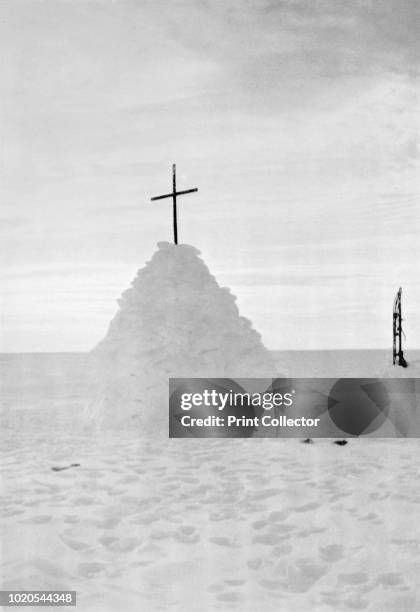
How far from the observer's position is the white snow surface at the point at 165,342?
30.1 ft

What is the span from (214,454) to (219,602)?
12.7 feet

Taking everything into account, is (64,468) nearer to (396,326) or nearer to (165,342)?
(165,342)

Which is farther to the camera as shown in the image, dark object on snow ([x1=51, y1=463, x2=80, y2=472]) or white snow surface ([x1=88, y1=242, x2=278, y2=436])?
white snow surface ([x1=88, y1=242, x2=278, y2=436])

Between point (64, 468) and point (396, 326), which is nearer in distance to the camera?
point (64, 468)

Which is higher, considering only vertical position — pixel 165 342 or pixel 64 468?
pixel 165 342

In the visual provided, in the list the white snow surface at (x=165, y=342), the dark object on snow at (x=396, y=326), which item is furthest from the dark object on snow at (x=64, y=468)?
the dark object on snow at (x=396, y=326)

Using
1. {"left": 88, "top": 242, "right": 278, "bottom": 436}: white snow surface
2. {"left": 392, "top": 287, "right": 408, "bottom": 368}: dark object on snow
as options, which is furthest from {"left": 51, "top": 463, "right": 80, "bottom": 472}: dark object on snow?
{"left": 392, "top": 287, "right": 408, "bottom": 368}: dark object on snow

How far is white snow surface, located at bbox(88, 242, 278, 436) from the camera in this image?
9.19 meters

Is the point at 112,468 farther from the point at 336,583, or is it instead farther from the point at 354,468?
the point at 336,583

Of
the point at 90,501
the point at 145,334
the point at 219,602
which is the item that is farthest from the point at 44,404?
the point at 219,602

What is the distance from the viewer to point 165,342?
369 inches

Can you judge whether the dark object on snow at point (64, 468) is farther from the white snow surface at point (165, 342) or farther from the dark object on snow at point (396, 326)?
the dark object on snow at point (396, 326)

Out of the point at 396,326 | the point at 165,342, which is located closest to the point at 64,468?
the point at 165,342

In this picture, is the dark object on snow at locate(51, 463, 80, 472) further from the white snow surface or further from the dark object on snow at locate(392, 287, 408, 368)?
the dark object on snow at locate(392, 287, 408, 368)
